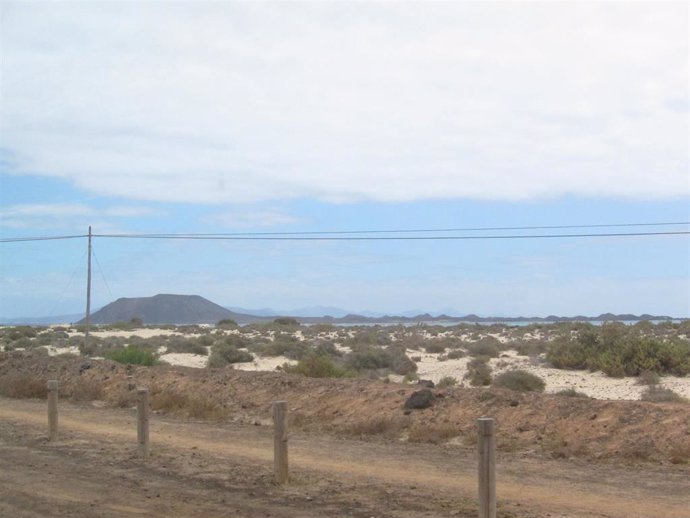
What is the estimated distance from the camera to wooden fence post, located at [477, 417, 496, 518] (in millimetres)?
9312

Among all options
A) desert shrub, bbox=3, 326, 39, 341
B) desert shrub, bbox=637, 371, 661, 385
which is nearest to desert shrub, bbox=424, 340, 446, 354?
desert shrub, bbox=637, 371, 661, 385

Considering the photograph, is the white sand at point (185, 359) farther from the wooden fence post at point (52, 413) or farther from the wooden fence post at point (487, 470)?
the wooden fence post at point (487, 470)

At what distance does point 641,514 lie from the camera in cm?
1045

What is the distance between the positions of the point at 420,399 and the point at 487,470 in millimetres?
9501

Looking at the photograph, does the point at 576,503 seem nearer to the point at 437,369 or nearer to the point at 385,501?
the point at 385,501

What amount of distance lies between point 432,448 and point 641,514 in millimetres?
6053

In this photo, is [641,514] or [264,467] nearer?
[641,514]

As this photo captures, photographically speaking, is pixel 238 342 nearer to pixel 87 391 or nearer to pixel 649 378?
pixel 649 378

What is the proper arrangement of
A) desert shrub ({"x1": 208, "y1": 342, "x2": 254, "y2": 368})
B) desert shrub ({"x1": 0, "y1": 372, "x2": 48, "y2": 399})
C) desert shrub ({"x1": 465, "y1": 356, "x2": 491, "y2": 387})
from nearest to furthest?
desert shrub ({"x1": 0, "y1": 372, "x2": 48, "y2": 399})
desert shrub ({"x1": 465, "y1": 356, "x2": 491, "y2": 387})
desert shrub ({"x1": 208, "y1": 342, "x2": 254, "y2": 368})

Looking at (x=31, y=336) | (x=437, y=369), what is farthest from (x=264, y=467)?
(x=31, y=336)

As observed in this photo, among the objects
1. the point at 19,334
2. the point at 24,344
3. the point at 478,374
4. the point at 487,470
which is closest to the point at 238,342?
the point at 24,344

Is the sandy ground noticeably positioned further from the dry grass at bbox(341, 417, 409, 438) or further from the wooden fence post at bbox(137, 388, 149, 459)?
the wooden fence post at bbox(137, 388, 149, 459)

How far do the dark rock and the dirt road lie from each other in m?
2.00

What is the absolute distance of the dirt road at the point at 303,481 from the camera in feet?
35.9
